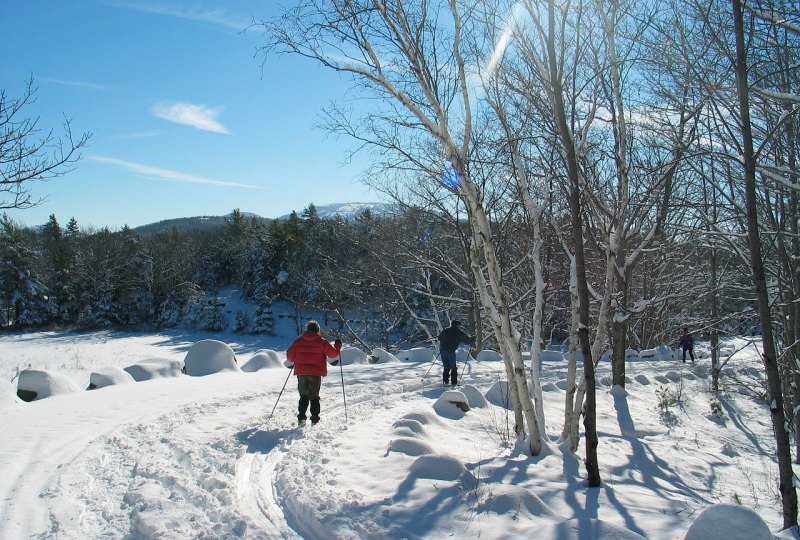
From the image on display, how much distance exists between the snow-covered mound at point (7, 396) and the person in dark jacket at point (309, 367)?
14.0ft

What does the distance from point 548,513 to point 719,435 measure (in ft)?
25.4

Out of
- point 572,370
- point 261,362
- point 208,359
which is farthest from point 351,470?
point 261,362

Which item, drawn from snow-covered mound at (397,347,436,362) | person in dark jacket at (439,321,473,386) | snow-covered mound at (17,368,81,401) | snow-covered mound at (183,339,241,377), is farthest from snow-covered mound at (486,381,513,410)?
snow-covered mound at (17,368,81,401)

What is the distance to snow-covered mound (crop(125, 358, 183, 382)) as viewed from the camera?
10789 mm

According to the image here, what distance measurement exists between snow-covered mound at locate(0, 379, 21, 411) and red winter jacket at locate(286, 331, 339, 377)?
427 cm

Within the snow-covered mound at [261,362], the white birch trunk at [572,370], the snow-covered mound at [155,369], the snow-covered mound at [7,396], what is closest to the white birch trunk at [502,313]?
the white birch trunk at [572,370]

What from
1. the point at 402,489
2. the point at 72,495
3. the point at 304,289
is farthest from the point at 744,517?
the point at 304,289

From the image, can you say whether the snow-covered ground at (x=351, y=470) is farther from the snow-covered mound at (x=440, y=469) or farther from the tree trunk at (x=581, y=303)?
the tree trunk at (x=581, y=303)

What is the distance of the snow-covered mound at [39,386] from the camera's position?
859 cm

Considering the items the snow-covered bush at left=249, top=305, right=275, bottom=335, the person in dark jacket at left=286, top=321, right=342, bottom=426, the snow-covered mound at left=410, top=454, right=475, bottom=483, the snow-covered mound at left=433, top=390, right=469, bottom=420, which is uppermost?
the person in dark jacket at left=286, top=321, right=342, bottom=426

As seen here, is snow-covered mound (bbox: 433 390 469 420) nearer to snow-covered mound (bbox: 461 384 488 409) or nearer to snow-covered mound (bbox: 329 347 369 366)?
snow-covered mound (bbox: 461 384 488 409)

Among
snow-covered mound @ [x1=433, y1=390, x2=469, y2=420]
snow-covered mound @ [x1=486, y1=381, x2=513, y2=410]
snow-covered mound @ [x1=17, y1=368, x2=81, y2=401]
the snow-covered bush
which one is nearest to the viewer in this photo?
snow-covered mound @ [x1=433, y1=390, x2=469, y2=420]

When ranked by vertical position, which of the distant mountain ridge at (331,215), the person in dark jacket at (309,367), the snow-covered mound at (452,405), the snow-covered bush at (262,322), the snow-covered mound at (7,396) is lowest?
the snow-covered bush at (262,322)

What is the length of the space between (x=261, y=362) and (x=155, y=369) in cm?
297
